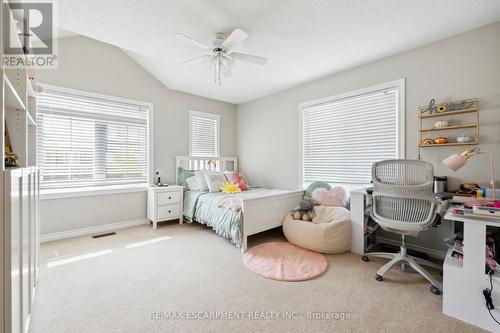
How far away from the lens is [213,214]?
3.16 m

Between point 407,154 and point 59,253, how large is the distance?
14.6 ft

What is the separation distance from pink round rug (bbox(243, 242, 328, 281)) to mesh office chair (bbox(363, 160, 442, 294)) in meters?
0.62

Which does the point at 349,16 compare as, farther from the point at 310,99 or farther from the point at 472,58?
the point at 310,99

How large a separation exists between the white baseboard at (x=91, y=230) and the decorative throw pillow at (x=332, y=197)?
303 cm

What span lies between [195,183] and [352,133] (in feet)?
9.15

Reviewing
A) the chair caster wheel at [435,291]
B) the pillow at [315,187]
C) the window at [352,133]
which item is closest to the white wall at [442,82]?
the window at [352,133]

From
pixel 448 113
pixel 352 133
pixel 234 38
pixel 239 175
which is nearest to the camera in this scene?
pixel 234 38

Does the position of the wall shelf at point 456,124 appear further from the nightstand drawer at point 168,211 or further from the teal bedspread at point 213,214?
the nightstand drawer at point 168,211

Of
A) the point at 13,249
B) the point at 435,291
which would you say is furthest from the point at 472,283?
the point at 13,249

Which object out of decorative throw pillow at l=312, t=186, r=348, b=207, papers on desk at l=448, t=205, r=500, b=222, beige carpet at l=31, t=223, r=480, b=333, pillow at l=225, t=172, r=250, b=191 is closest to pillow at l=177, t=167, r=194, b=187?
pillow at l=225, t=172, r=250, b=191

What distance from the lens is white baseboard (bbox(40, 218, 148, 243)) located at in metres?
3.06

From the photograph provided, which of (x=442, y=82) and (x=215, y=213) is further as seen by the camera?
(x=215, y=213)

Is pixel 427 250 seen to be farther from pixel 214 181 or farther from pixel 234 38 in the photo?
pixel 234 38

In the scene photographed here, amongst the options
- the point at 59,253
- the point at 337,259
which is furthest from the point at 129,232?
the point at 337,259
